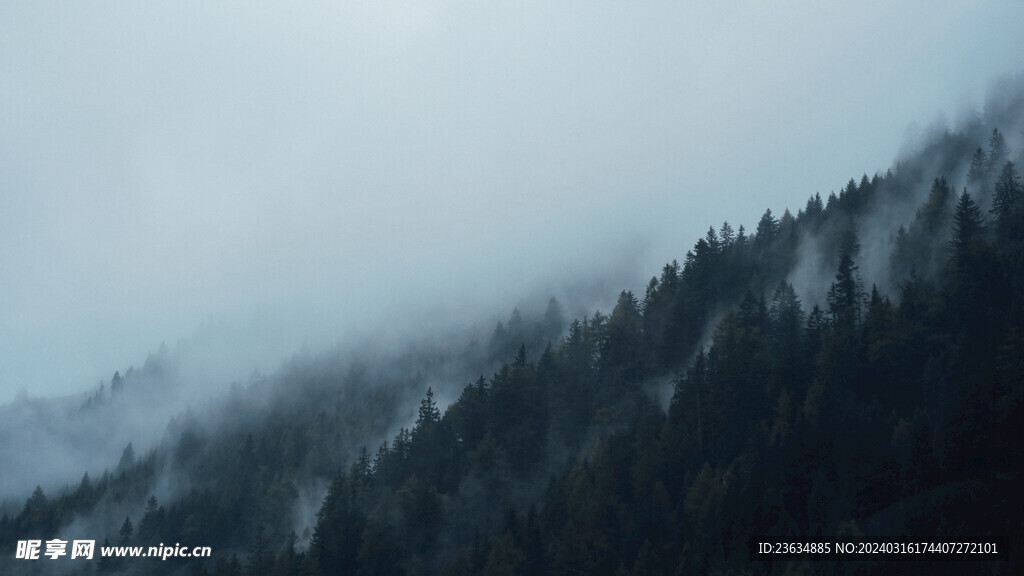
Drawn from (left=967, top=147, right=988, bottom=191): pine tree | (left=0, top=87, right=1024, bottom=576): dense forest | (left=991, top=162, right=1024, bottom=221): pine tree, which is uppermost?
(left=967, top=147, right=988, bottom=191): pine tree

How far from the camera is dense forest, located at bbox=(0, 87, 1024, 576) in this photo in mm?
82375

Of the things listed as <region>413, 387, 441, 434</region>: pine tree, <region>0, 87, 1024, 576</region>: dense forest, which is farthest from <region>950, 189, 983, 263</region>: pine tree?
<region>413, 387, 441, 434</region>: pine tree

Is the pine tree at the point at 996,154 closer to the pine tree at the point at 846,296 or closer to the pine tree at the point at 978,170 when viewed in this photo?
the pine tree at the point at 978,170

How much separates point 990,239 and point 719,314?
36919mm

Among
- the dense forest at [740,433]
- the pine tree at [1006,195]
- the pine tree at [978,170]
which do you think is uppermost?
the pine tree at [978,170]

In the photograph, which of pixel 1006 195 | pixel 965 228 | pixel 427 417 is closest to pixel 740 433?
pixel 965 228

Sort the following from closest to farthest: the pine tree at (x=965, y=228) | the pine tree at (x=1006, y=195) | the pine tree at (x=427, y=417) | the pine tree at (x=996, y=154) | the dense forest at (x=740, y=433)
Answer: the dense forest at (x=740, y=433) < the pine tree at (x=965, y=228) < the pine tree at (x=1006, y=195) < the pine tree at (x=996, y=154) < the pine tree at (x=427, y=417)

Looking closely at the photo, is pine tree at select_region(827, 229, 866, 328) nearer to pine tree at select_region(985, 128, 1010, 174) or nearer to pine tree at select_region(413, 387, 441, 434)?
pine tree at select_region(985, 128, 1010, 174)

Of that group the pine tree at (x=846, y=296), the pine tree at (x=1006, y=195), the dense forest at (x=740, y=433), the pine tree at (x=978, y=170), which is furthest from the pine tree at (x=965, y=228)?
the pine tree at (x=978, y=170)

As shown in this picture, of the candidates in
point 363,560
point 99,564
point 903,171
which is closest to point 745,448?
point 363,560

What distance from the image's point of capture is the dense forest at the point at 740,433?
82.4 metres

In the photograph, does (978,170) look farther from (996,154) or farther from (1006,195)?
(1006,195)

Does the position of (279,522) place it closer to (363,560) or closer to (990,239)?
(363,560)

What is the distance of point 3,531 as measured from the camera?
18112 cm
